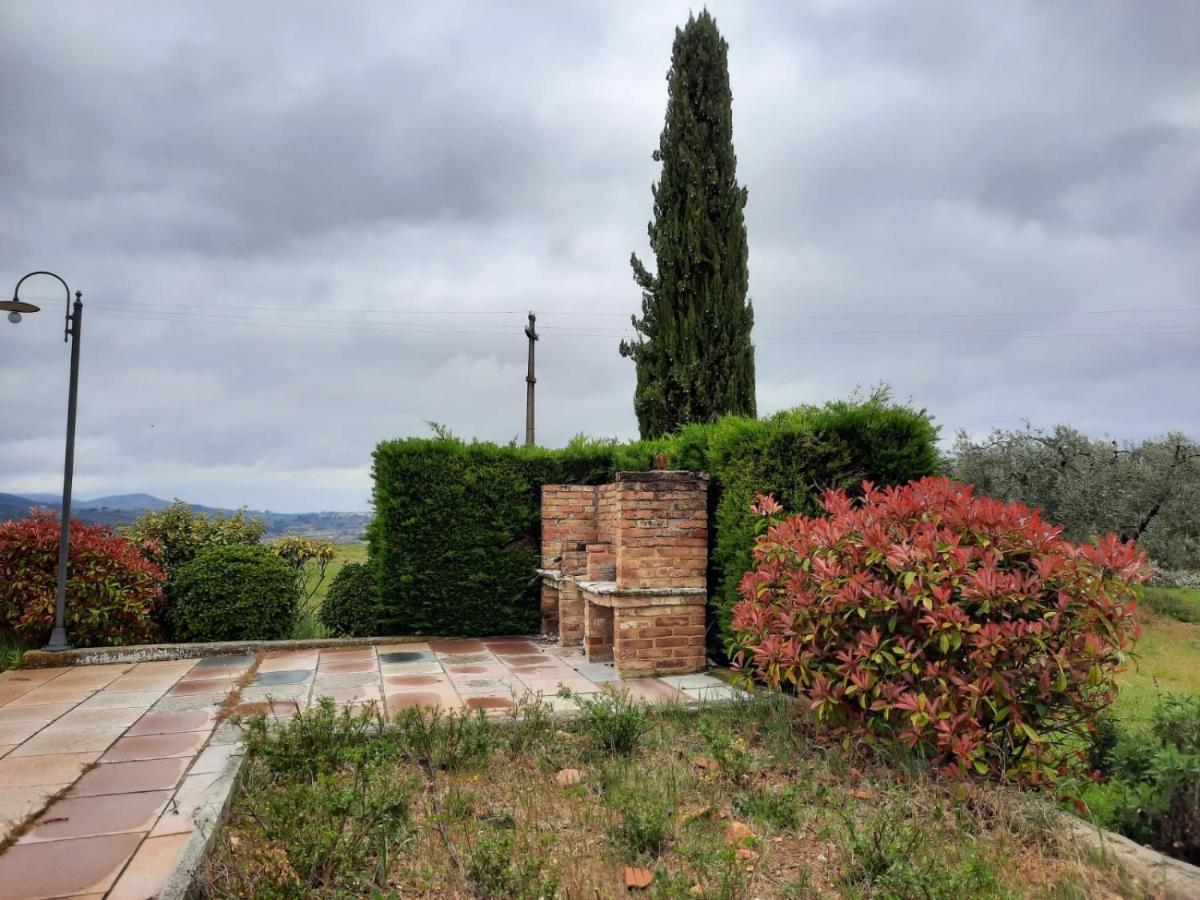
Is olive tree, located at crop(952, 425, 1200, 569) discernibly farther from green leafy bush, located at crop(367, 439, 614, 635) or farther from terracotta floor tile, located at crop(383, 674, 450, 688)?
terracotta floor tile, located at crop(383, 674, 450, 688)

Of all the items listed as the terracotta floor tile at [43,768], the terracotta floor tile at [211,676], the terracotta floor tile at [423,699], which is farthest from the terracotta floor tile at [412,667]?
the terracotta floor tile at [43,768]

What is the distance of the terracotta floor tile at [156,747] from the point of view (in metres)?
4.05

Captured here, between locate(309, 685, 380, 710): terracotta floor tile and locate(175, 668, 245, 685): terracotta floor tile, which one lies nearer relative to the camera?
locate(309, 685, 380, 710): terracotta floor tile

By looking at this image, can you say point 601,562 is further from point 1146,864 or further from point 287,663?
point 1146,864

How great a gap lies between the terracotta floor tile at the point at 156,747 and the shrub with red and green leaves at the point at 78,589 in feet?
11.0

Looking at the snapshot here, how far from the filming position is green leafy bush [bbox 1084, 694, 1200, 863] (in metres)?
2.63

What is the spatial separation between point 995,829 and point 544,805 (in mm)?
1765

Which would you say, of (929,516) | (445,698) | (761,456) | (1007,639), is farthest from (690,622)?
(1007,639)

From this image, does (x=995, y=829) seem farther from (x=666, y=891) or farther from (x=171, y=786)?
(x=171, y=786)

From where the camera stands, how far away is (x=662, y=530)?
5906 mm

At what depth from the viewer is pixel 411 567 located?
7898mm

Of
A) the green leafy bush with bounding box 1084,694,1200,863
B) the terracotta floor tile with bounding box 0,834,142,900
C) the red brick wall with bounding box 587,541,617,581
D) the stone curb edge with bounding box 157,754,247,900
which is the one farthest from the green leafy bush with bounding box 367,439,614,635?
the green leafy bush with bounding box 1084,694,1200,863

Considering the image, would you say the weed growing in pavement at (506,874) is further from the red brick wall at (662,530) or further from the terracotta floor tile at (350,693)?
the red brick wall at (662,530)

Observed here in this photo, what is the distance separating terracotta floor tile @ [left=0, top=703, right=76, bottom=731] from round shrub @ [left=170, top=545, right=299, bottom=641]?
2.17 meters
